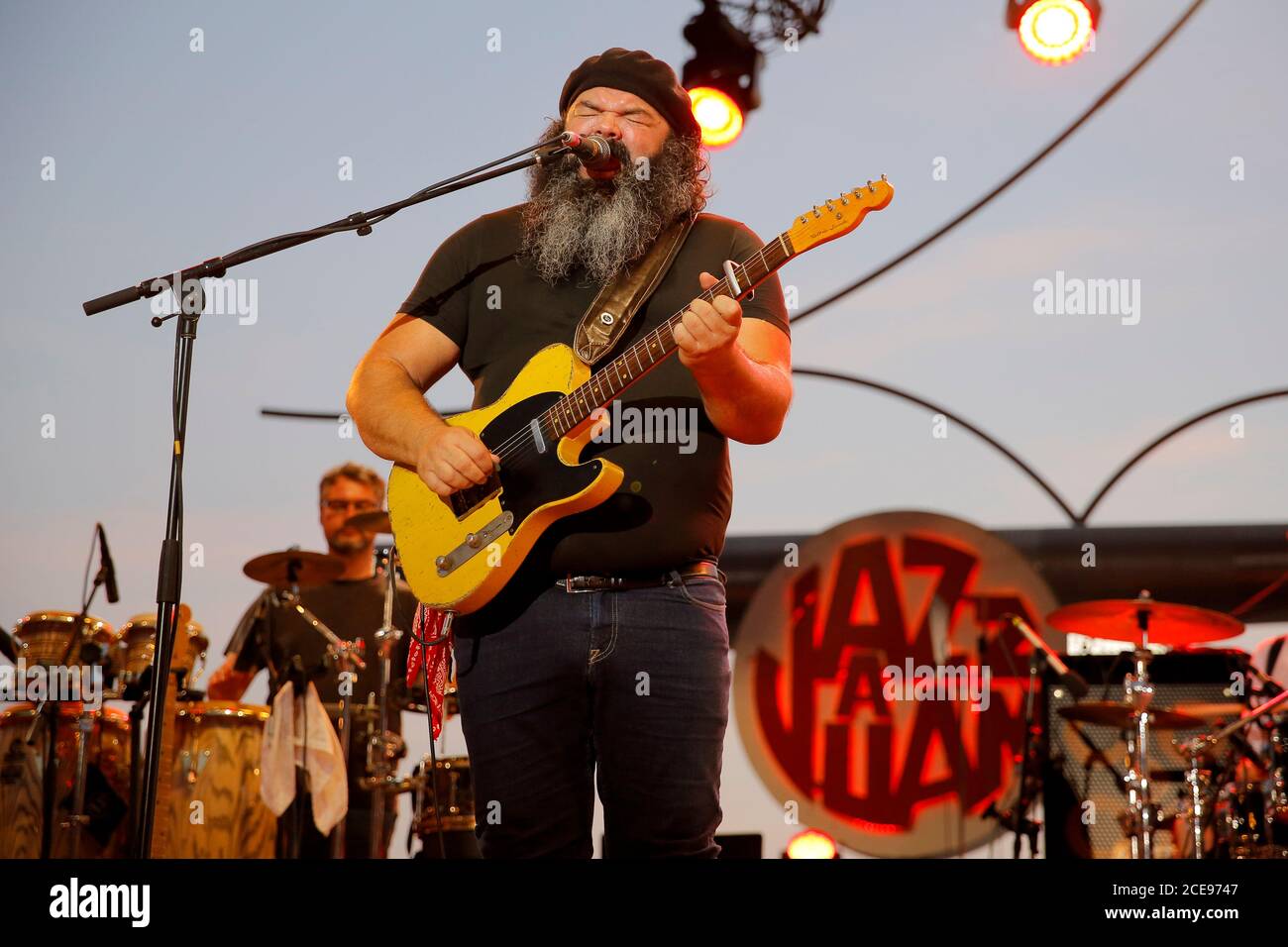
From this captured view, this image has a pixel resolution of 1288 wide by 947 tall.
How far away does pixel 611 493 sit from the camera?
2.58 meters

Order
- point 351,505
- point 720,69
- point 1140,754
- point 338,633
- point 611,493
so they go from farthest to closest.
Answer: point 351,505 < point 338,633 < point 1140,754 < point 720,69 < point 611,493

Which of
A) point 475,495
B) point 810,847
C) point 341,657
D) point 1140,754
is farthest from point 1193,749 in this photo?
point 475,495

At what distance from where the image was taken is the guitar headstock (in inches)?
103

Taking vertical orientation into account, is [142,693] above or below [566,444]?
below

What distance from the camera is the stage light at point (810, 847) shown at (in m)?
5.33

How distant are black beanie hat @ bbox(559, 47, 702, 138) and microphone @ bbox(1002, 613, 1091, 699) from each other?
3.29m

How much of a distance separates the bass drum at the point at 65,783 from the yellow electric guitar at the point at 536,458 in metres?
3.31

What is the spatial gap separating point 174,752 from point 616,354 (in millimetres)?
3702

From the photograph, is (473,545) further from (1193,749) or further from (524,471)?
(1193,749)

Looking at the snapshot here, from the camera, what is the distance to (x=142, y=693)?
540 centimetres

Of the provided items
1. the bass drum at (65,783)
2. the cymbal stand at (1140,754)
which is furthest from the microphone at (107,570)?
the cymbal stand at (1140,754)

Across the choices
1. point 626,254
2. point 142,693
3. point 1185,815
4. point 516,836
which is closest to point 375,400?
point 626,254
